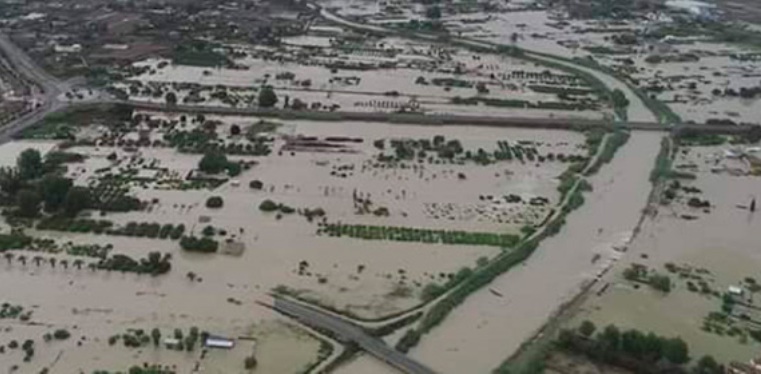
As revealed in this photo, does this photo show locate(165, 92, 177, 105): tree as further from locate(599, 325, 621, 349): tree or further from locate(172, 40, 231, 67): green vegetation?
locate(599, 325, 621, 349): tree

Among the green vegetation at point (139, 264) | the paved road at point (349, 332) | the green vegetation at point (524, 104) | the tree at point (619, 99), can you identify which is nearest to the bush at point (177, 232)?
the green vegetation at point (139, 264)

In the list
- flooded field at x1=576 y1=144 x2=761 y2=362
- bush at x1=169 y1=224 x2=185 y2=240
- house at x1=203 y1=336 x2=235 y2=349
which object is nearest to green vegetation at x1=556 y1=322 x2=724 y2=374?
flooded field at x1=576 y1=144 x2=761 y2=362

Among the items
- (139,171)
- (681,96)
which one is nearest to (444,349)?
(139,171)

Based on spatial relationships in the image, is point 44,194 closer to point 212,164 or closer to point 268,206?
point 212,164

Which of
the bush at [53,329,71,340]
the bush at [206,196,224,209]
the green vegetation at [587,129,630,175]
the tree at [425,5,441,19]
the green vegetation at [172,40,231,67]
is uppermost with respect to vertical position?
the tree at [425,5,441,19]

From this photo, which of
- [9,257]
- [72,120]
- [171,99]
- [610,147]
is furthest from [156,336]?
[610,147]

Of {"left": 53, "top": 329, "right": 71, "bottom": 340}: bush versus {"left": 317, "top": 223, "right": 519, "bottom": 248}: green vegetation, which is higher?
{"left": 317, "top": 223, "right": 519, "bottom": 248}: green vegetation

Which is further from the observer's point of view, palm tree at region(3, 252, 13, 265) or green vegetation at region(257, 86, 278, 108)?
green vegetation at region(257, 86, 278, 108)
